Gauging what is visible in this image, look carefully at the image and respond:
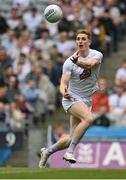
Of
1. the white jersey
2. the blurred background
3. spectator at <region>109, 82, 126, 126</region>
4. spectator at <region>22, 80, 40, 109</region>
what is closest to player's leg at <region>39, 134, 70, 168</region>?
the white jersey

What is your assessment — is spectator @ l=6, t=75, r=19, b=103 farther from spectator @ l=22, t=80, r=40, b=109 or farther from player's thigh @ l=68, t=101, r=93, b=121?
player's thigh @ l=68, t=101, r=93, b=121

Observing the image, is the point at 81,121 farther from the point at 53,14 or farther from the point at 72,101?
the point at 53,14

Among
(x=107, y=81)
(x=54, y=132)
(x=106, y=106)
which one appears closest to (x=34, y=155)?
(x=54, y=132)

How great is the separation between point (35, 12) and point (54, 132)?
6.27 m

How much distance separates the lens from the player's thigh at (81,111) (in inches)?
592

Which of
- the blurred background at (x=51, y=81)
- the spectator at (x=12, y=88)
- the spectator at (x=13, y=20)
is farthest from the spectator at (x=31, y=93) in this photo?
the spectator at (x=13, y=20)

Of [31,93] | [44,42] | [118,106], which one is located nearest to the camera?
[118,106]

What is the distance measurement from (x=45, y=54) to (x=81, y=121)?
31.3 ft

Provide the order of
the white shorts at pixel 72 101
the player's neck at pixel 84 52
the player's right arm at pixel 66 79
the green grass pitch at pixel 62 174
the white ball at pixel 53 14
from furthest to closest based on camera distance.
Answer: the white ball at pixel 53 14 < the white shorts at pixel 72 101 < the player's neck at pixel 84 52 < the player's right arm at pixel 66 79 < the green grass pitch at pixel 62 174

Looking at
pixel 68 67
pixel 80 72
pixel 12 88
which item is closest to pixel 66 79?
pixel 68 67

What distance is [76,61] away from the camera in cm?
1453

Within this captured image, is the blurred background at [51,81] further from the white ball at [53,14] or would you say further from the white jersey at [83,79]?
the white ball at [53,14]

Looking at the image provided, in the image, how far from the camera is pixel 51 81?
2361 centimetres

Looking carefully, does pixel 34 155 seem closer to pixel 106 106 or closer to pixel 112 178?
pixel 106 106
